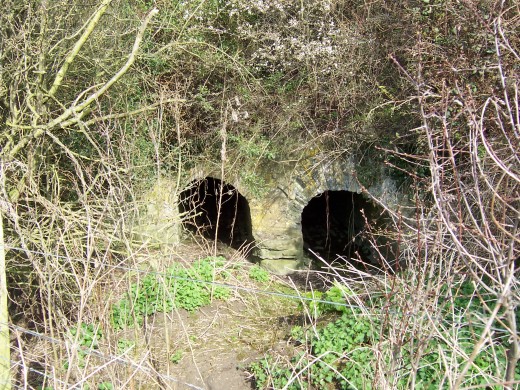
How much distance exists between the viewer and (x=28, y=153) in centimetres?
486

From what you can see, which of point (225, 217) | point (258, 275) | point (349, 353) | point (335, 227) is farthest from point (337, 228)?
point (349, 353)

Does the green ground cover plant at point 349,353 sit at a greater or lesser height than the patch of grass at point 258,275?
greater

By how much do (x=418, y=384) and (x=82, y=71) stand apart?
15.6 ft

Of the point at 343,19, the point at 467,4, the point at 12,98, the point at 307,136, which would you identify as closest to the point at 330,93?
the point at 307,136

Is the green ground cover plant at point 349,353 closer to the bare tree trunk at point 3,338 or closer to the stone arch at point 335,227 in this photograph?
the bare tree trunk at point 3,338

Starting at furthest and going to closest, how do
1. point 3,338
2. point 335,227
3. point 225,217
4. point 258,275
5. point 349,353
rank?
1. point 225,217
2. point 335,227
3. point 258,275
4. point 349,353
5. point 3,338

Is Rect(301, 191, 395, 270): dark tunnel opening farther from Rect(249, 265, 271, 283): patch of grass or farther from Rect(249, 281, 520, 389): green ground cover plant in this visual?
Rect(249, 281, 520, 389): green ground cover plant

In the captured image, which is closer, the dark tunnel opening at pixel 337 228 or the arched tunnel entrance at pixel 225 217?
the arched tunnel entrance at pixel 225 217

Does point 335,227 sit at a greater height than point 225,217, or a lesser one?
lesser

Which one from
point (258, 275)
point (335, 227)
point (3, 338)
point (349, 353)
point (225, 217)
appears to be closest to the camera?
point (3, 338)

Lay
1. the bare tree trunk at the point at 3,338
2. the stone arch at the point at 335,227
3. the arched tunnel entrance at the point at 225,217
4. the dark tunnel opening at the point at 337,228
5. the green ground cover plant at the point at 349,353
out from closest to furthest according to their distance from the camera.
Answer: the bare tree trunk at the point at 3,338, the green ground cover plant at the point at 349,353, the arched tunnel entrance at the point at 225,217, the dark tunnel opening at the point at 337,228, the stone arch at the point at 335,227

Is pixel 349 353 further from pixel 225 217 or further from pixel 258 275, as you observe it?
pixel 225 217

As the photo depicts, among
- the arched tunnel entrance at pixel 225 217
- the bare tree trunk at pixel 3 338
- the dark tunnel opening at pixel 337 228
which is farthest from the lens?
the dark tunnel opening at pixel 337 228

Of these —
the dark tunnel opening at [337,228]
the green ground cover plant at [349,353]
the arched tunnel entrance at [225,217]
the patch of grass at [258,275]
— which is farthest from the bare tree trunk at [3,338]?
the dark tunnel opening at [337,228]
